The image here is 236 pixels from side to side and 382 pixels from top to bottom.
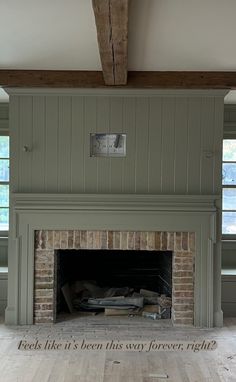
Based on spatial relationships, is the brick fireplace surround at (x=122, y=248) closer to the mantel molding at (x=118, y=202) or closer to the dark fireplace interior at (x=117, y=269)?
the mantel molding at (x=118, y=202)

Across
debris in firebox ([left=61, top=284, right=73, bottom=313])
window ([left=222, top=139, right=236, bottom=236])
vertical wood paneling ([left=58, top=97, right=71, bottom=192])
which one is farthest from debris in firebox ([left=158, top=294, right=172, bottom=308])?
vertical wood paneling ([left=58, top=97, right=71, bottom=192])

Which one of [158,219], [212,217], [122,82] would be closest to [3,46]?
[122,82]

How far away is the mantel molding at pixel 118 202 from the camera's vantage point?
4828 mm

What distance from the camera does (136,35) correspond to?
3.67 m

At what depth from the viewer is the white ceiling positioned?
321 cm

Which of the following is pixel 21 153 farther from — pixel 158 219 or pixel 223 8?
pixel 223 8

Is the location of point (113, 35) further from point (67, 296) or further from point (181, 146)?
point (67, 296)

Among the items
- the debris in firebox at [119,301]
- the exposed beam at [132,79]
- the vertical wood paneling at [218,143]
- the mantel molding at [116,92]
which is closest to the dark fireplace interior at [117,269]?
the debris in firebox at [119,301]

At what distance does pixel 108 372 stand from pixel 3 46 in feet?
9.46

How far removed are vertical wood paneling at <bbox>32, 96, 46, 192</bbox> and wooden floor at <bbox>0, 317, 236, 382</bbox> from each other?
1512 mm

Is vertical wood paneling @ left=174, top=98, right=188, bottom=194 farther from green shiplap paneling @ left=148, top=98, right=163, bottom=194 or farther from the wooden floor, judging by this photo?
the wooden floor

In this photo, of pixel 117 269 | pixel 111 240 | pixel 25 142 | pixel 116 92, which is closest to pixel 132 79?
pixel 116 92

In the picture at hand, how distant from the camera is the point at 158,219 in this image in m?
4.86

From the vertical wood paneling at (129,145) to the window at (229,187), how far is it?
5.74ft
